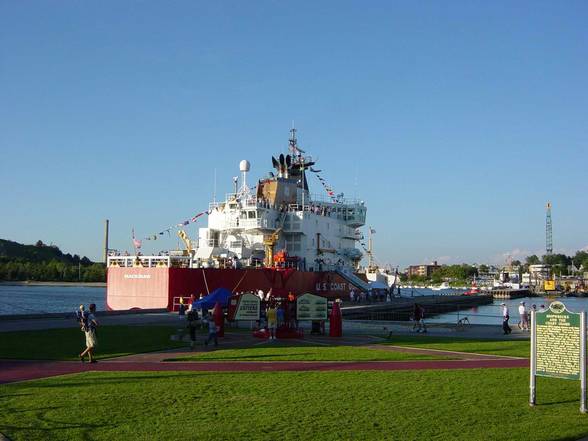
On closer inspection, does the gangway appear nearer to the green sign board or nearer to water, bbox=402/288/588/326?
water, bbox=402/288/588/326

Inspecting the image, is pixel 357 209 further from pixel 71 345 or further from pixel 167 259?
pixel 71 345

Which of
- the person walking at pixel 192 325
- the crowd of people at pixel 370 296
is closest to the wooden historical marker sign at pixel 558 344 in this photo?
the person walking at pixel 192 325

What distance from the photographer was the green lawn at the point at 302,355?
58.5ft

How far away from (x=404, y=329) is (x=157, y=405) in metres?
19.7

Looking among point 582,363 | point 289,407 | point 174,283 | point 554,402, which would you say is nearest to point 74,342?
point 289,407

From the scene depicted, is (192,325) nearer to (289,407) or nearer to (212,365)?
(212,365)

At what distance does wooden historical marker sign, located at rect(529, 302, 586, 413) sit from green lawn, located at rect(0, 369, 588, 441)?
581 mm

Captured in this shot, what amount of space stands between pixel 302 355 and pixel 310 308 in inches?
256

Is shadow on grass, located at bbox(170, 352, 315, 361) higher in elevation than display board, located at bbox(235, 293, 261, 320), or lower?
lower

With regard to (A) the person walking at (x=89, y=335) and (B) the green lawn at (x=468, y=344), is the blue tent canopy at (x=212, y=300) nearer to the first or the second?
(B) the green lawn at (x=468, y=344)

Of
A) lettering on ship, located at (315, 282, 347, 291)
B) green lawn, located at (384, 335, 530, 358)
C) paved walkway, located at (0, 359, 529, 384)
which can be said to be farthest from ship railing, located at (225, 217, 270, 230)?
paved walkway, located at (0, 359, 529, 384)

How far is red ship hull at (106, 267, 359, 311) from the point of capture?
130ft

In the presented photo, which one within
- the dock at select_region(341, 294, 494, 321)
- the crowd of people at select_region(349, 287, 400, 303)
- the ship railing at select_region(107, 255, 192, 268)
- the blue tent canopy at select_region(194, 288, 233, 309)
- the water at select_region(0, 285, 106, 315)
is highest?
the ship railing at select_region(107, 255, 192, 268)

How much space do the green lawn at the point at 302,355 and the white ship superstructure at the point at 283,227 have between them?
24.5 metres
